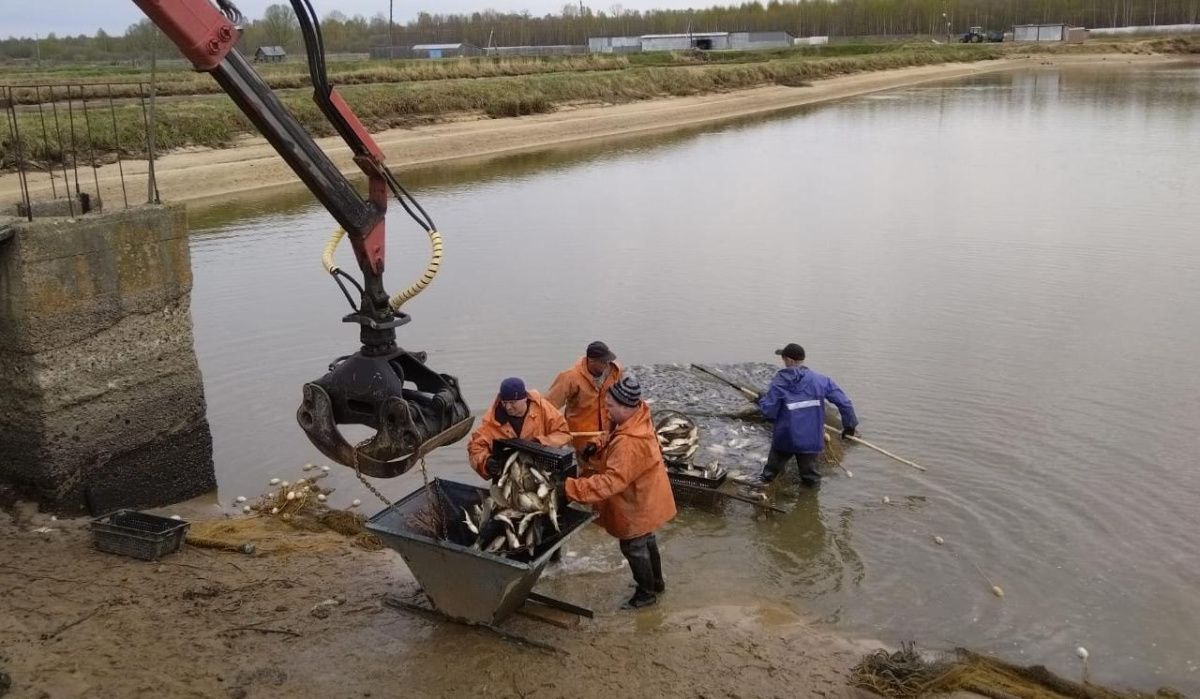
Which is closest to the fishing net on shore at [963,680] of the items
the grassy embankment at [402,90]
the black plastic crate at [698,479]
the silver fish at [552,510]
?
the silver fish at [552,510]

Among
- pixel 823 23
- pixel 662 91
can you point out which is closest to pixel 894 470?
pixel 662 91

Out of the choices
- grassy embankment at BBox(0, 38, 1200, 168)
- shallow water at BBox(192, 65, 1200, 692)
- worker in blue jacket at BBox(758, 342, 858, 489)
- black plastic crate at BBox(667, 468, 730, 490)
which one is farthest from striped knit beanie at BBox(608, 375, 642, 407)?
grassy embankment at BBox(0, 38, 1200, 168)

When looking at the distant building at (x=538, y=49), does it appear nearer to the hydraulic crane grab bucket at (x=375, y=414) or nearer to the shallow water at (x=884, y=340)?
the shallow water at (x=884, y=340)

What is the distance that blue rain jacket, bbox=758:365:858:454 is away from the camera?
8.51 meters

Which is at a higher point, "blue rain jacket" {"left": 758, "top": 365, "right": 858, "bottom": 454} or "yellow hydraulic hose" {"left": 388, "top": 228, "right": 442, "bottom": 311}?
"yellow hydraulic hose" {"left": 388, "top": 228, "right": 442, "bottom": 311}

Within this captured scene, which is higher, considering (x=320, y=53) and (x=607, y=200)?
(x=320, y=53)

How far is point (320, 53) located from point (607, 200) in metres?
19.1

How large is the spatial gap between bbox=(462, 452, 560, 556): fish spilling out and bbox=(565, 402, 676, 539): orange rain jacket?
0.17m

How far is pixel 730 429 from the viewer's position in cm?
976

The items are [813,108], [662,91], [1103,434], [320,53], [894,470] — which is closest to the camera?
[320,53]

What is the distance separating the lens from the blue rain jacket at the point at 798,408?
335 inches

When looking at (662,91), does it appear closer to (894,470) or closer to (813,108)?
(813,108)

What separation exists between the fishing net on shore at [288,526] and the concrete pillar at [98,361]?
32.0 inches

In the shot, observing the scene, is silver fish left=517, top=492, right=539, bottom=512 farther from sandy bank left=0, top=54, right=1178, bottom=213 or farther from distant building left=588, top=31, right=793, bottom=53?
distant building left=588, top=31, right=793, bottom=53
